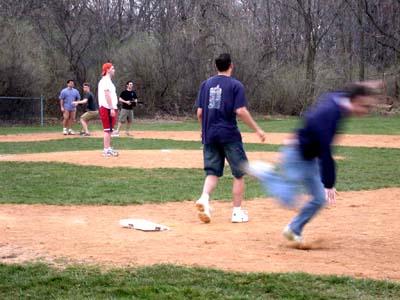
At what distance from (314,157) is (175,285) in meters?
1.90

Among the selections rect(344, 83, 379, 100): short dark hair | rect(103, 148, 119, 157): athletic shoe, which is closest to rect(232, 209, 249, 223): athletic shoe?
rect(344, 83, 379, 100): short dark hair

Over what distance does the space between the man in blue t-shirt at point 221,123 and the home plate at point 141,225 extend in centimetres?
52

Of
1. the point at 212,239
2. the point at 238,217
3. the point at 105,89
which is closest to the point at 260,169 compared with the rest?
the point at 212,239

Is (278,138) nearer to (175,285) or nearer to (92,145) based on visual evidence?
(92,145)

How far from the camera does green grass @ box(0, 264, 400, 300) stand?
5.31 metres

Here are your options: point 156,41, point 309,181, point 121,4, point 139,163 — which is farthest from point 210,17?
point 309,181

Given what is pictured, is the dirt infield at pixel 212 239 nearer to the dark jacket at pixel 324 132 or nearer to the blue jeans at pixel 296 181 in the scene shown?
the blue jeans at pixel 296 181

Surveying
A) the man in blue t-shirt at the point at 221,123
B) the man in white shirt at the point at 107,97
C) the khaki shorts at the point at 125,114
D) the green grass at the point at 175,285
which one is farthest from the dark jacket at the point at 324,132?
the khaki shorts at the point at 125,114

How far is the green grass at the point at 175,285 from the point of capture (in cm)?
531

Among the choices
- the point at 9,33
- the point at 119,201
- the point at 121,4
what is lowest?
the point at 119,201

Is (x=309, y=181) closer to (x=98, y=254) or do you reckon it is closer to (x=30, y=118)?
(x=98, y=254)

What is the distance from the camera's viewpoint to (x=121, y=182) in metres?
12.4

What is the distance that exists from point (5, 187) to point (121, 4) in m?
37.8

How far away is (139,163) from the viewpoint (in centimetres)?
1540
